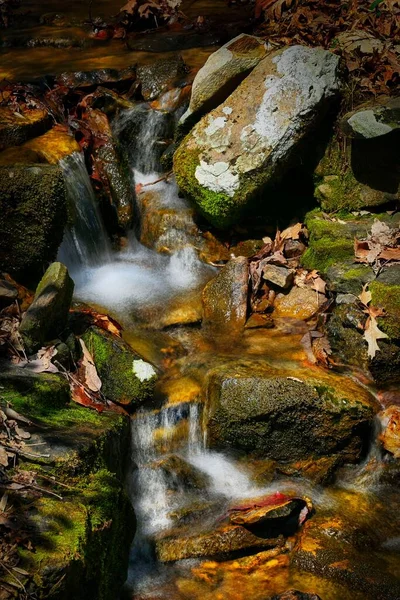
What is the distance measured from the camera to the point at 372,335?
566cm

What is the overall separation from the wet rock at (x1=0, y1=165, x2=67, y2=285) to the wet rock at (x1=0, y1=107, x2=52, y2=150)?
5.44 feet

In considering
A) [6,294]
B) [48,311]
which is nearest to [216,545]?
[48,311]

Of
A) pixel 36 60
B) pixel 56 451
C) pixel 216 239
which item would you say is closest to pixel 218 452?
pixel 56 451

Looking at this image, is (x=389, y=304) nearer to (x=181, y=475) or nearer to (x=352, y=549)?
(x=352, y=549)

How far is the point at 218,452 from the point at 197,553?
0.95 meters

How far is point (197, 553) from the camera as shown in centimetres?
468

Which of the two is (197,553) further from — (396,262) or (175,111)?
(175,111)

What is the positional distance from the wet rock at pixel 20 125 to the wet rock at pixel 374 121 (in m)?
3.73

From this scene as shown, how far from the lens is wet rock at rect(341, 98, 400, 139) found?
651cm

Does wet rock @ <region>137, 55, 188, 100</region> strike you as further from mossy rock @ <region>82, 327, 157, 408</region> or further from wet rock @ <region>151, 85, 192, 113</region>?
mossy rock @ <region>82, 327, 157, 408</region>

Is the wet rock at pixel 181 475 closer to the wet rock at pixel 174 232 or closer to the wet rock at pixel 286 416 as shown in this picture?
the wet rock at pixel 286 416

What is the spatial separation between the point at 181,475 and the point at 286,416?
988mm

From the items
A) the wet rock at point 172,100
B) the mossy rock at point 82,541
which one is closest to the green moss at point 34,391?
the mossy rock at point 82,541

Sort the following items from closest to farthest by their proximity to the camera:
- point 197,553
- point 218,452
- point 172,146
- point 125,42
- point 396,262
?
point 197,553
point 218,452
point 396,262
point 172,146
point 125,42
